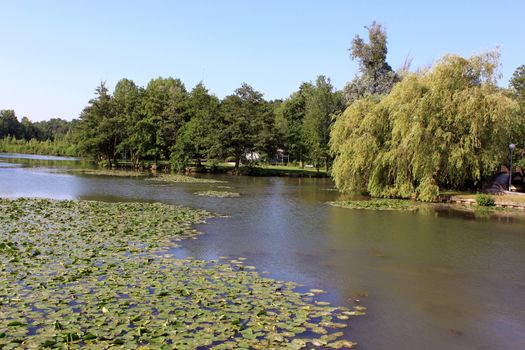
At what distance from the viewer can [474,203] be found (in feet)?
95.9

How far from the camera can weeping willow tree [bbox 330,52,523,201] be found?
2953cm

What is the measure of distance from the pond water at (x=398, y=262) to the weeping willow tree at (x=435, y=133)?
577cm

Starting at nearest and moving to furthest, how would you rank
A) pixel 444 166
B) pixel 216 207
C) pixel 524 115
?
pixel 216 207 → pixel 444 166 → pixel 524 115

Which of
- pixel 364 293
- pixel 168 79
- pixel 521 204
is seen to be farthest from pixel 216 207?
pixel 168 79

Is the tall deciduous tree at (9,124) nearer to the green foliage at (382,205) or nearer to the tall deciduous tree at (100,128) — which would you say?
the tall deciduous tree at (100,128)

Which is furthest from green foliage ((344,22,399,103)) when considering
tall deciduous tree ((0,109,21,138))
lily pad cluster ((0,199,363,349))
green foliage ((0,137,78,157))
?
tall deciduous tree ((0,109,21,138))

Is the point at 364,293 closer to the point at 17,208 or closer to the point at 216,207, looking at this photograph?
the point at 216,207

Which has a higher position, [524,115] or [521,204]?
[524,115]

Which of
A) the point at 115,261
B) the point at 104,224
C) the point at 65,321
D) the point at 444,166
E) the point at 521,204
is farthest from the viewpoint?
the point at 444,166

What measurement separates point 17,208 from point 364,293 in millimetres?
16757

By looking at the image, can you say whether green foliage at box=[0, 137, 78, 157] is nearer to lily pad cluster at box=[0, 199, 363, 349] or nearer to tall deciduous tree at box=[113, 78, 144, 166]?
tall deciduous tree at box=[113, 78, 144, 166]

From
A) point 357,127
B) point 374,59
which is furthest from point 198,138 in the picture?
point 357,127

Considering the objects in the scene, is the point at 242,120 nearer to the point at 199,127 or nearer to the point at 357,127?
the point at 199,127

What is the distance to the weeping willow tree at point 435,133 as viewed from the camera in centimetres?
2953
